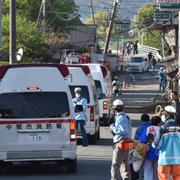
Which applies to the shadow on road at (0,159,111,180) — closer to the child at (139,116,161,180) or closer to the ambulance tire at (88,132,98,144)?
the child at (139,116,161,180)

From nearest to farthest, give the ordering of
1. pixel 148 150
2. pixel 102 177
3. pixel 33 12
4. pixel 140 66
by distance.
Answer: pixel 148 150 → pixel 102 177 → pixel 33 12 → pixel 140 66

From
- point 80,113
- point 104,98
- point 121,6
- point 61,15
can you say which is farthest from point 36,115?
point 121,6

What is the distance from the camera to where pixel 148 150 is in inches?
530

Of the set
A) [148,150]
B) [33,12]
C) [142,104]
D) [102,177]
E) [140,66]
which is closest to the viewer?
[148,150]

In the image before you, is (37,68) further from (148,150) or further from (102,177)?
(148,150)

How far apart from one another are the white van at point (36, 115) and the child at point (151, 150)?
3002 mm

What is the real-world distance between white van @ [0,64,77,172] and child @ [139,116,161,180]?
118 inches

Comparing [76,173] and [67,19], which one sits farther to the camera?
[67,19]

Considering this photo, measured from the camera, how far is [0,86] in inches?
660

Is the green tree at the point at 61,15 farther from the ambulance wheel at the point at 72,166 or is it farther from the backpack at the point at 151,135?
the backpack at the point at 151,135

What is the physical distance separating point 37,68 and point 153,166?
437 cm

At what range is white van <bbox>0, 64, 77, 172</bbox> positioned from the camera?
16406 millimetres

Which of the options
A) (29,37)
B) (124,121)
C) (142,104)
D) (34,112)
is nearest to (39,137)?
(34,112)

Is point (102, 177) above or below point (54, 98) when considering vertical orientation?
below
